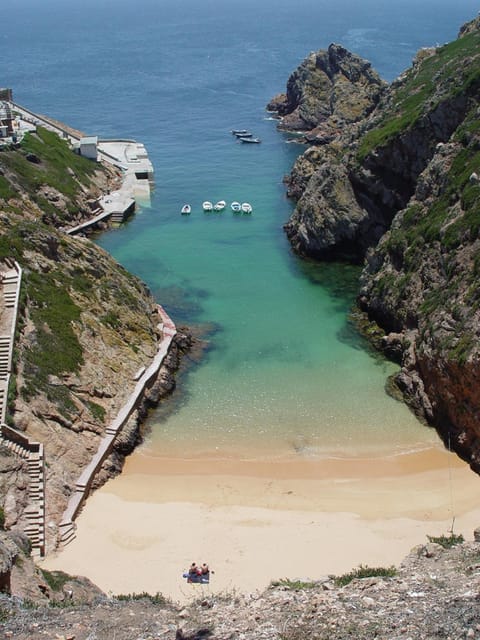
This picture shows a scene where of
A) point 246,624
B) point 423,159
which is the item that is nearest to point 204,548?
point 246,624

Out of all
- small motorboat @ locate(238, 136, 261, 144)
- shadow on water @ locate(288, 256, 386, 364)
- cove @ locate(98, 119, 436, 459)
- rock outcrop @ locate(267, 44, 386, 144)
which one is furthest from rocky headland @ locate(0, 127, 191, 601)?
rock outcrop @ locate(267, 44, 386, 144)

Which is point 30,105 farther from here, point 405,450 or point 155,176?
point 405,450

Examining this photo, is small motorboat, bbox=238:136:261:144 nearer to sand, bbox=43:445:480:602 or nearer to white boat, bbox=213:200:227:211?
white boat, bbox=213:200:227:211

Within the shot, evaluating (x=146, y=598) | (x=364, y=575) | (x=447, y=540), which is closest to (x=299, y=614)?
(x=364, y=575)

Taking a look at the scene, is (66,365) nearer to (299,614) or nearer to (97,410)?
(97,410)

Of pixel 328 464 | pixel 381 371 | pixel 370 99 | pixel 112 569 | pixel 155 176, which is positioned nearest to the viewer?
pixel 112 569

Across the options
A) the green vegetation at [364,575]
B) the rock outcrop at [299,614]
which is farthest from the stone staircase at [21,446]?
the green vegetation at [364,575]
